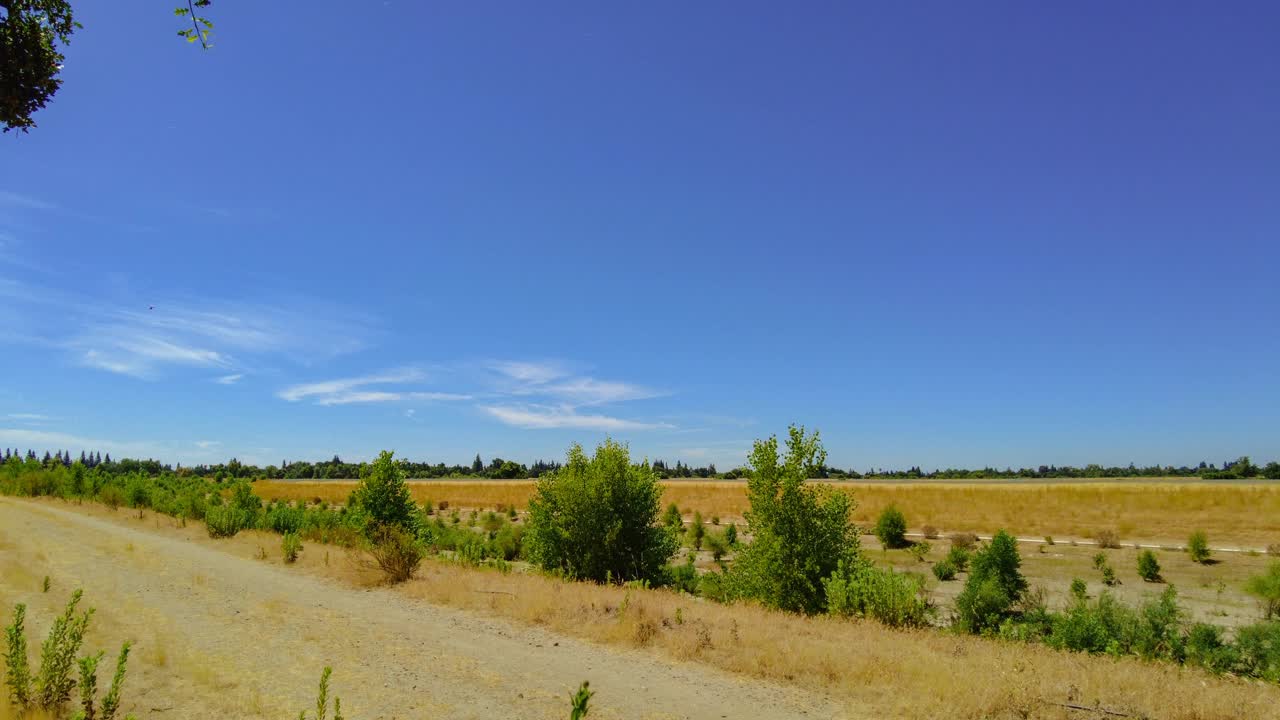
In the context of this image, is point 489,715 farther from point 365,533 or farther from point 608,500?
point 365,533

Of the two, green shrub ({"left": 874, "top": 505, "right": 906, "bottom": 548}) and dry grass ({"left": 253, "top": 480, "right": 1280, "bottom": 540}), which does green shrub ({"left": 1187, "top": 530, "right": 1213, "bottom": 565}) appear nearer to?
dry grass ({"left": 253, "top": 480, "right": 1280, "bottom": 540})

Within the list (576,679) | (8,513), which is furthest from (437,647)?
(8,513)

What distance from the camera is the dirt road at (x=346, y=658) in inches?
305

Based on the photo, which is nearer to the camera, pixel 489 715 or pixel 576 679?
pixel 489 715

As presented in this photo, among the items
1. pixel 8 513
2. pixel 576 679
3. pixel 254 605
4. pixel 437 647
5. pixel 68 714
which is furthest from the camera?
pixel 8 513

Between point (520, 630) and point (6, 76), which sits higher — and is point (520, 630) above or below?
below

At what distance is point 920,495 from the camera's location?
58.0 metres

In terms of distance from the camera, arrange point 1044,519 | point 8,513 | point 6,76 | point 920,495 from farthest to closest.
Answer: point 920,495
point 1044,519
point 8,513
point 6,76

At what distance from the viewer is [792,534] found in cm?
1631

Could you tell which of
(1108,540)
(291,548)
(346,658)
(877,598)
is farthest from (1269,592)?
(291,548)

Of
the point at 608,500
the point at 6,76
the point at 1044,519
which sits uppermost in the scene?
the point at 6,76

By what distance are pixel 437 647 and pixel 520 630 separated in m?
1.99

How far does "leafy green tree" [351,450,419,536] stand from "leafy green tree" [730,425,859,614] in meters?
13.6

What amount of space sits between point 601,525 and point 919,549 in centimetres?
2303
